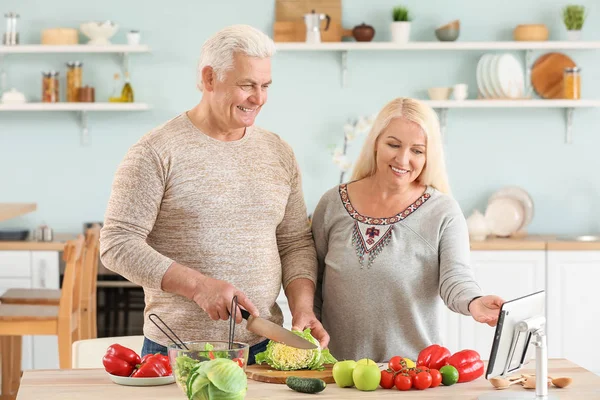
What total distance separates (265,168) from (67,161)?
3055 mm

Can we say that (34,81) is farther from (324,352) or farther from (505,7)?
(324,352)

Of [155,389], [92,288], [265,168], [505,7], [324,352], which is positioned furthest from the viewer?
[505,7]

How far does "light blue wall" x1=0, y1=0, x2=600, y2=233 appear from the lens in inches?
203

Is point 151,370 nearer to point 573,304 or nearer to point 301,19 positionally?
point 573,304

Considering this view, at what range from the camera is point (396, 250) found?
2.49 m

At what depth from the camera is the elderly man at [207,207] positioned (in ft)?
7.41

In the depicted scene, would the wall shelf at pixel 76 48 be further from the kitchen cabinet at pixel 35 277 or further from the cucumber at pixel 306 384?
the cucumber at pixel 306 384

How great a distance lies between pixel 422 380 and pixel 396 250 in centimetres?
49

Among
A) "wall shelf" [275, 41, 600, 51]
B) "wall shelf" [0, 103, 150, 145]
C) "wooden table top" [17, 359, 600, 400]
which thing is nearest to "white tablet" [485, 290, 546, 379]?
"wooden table top" [17, 359, 600, 400]

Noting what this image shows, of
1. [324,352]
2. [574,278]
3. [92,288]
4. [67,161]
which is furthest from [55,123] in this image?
[324,352]

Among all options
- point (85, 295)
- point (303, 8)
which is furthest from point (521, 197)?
point (85, 295)

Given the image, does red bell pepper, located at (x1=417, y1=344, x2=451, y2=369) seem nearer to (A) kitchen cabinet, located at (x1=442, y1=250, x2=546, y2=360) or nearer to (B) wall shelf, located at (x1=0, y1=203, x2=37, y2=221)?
(B) wall shelf, located at (x1=0, y1=203, x2=37, y2=221)

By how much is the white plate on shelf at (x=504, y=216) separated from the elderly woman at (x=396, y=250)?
247cm

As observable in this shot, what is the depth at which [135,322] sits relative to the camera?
4828 mm
